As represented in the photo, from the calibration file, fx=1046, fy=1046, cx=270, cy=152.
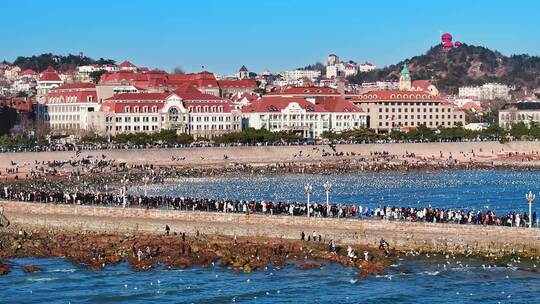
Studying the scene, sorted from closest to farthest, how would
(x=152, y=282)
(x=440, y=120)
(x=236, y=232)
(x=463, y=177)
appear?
(x=152, y=282)
(x=236, y=232)
(x=463, y=177)
(x=440, y=120)

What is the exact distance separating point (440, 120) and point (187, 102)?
45.0 meters

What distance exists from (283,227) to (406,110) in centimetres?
10782

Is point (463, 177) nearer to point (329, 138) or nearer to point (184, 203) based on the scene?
point (329, 138)

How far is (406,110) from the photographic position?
149500 millimetres

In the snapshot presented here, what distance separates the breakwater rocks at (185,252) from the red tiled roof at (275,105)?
85.2 meters

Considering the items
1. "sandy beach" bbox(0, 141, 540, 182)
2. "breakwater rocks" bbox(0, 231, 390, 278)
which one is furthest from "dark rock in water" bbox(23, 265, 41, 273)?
"sandy beach" bbox(0, 141, 540, 182)

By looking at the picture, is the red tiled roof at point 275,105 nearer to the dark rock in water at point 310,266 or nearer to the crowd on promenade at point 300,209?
the crowd on promenade at point 300,209

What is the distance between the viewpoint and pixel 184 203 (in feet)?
167

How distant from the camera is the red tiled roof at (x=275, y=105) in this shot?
131m

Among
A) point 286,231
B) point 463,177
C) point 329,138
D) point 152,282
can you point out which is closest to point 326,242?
point 286,231

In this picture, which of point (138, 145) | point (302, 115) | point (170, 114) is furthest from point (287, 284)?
point (302, 115)

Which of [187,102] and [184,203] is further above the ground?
[187,102]

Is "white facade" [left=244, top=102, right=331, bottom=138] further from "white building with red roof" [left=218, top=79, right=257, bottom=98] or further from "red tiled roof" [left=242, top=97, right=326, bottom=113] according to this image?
"white building with red roof" [left=218, top=79, right=257, bottom=98]

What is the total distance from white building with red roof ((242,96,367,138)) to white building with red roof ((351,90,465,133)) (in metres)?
7.40
